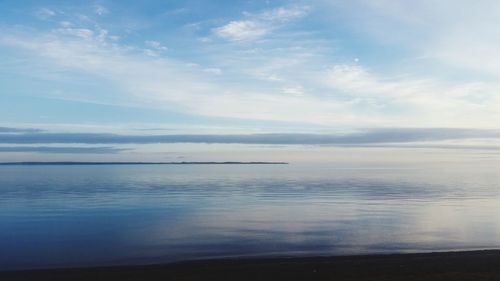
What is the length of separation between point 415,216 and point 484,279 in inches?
956

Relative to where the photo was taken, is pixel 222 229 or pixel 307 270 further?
pixel 222 229

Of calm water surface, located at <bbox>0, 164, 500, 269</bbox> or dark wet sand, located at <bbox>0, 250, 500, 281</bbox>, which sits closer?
dark wet sand, located at <bbox>0, 250, 500, 281</bbox>

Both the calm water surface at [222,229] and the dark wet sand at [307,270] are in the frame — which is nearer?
the dark wet sand at [307,270]

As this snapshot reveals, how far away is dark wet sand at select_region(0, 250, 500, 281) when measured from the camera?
16.0m

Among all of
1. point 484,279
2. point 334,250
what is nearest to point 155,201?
point 334,250

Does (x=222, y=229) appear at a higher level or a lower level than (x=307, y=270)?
lower

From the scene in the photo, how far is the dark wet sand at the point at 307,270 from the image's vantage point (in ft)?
52.5

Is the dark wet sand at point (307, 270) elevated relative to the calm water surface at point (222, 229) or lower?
elevated

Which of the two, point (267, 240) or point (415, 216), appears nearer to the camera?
point (267, 240)

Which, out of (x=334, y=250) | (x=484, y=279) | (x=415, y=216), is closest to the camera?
(x=484, y=279)

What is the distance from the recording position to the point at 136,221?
3409 cm

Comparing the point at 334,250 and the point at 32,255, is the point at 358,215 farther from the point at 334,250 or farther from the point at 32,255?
the point at 32,255

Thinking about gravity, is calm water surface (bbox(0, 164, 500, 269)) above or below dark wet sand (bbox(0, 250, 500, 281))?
below

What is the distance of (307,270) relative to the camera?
56.8 ft
